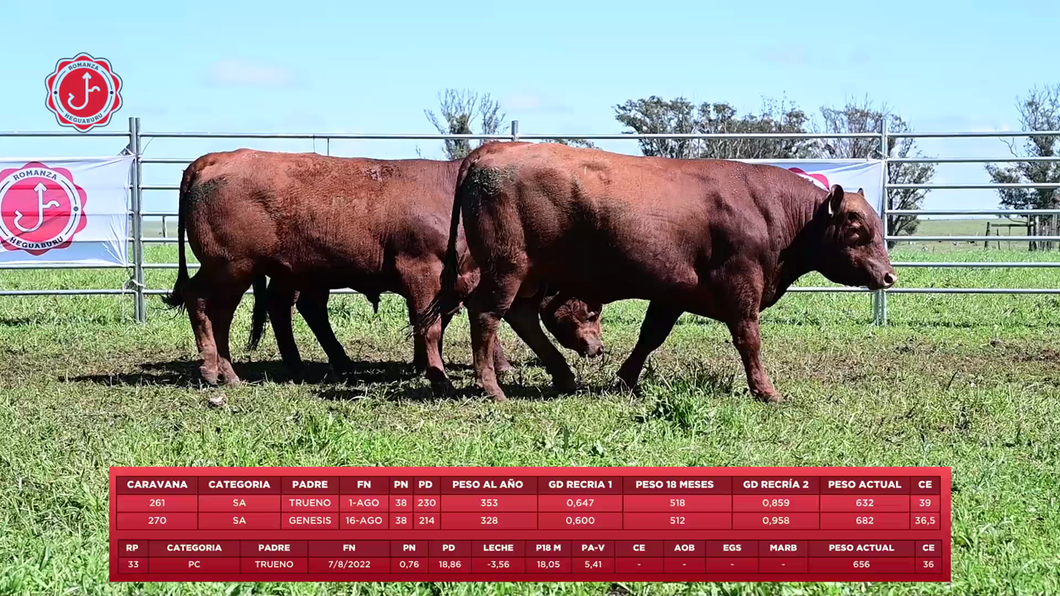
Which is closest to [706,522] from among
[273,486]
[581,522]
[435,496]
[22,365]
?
[581,522]

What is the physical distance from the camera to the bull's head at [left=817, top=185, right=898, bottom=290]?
316 inches

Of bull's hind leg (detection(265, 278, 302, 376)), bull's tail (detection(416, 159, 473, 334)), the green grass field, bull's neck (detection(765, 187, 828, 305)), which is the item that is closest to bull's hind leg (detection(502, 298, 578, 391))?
the green grass field

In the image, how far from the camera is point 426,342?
823 cm

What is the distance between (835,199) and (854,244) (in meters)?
0.34

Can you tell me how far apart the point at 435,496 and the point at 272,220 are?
479cm

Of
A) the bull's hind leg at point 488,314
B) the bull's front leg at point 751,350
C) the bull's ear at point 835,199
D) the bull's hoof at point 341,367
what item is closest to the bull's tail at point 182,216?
the bull's hoof at point 341,367

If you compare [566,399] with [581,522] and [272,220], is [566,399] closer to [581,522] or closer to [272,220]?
[272,220]

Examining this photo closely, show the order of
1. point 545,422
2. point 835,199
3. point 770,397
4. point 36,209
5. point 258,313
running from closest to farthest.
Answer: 1. point 545,422
2. point 770,397
3. point 835,199
4. point 258,313
5. point 36,209

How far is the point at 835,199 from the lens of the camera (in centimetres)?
798

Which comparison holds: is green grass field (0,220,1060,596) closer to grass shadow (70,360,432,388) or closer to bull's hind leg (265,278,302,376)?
grass shadow (70,360,432,388)

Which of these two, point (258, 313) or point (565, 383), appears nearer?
point (565, 383)

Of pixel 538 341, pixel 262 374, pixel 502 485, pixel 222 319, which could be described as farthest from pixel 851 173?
pixel 502 485

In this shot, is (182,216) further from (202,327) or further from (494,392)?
(494,392)
